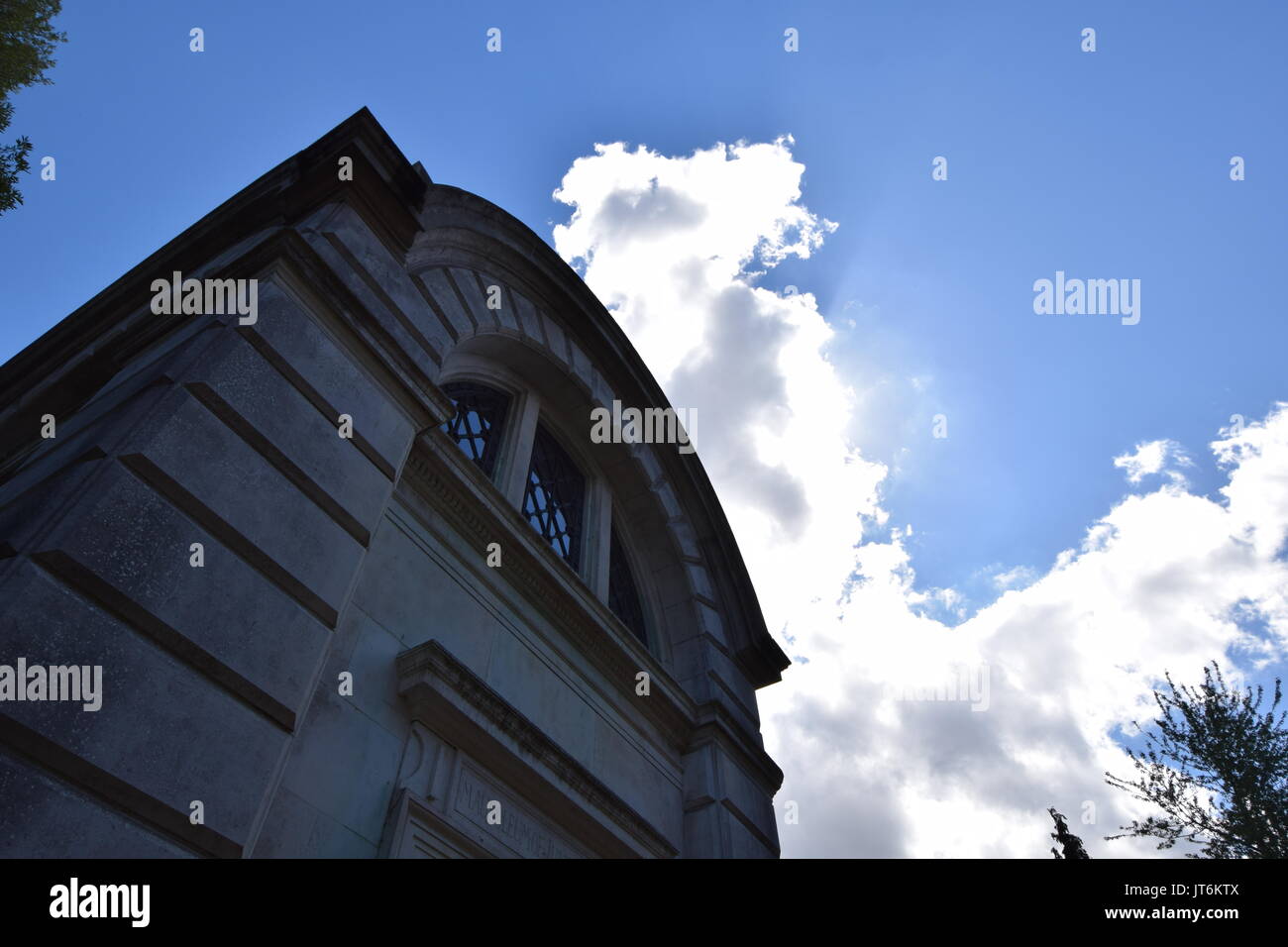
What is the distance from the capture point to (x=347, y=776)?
5117 millimetres

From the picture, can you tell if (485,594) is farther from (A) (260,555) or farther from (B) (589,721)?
(A) (260,555)

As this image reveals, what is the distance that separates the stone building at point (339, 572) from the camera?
11.5 ft

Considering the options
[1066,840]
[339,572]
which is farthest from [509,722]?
[1066,840]

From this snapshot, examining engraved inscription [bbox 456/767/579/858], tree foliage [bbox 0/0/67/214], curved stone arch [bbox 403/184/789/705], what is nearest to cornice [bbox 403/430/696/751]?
curved stone arch [bbox 403/184/789/705]

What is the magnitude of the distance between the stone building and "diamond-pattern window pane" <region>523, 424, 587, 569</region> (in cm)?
5

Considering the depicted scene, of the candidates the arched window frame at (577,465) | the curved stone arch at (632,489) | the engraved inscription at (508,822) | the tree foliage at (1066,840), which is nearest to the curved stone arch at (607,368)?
the curved stone arch at (632,489)

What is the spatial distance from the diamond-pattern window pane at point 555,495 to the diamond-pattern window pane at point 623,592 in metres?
0.85

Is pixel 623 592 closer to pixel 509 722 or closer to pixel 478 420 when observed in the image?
pixel 478 420

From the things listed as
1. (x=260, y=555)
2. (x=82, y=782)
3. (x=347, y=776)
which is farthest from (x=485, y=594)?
(x=82, y=782)

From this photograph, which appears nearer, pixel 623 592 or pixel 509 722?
pixel 509 722

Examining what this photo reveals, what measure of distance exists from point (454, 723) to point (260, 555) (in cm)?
216

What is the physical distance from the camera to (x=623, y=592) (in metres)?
11.2

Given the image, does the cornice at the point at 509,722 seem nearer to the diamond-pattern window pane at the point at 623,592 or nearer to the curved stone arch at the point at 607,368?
the curved stone arch at the point at 607,368

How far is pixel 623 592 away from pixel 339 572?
651 centimetres
